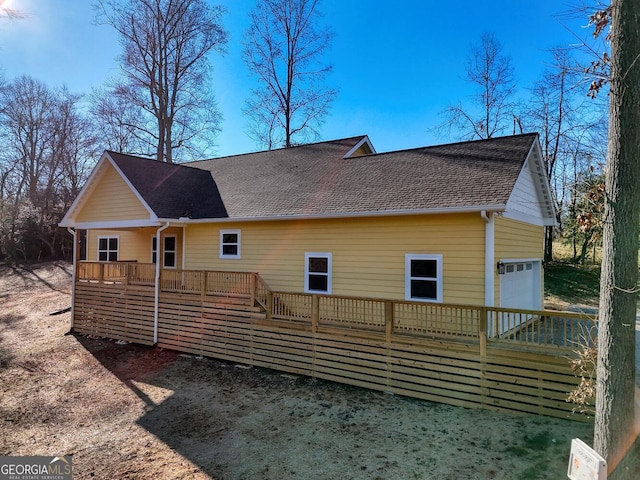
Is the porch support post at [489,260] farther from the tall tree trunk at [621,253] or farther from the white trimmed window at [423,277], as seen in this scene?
the tall tree trunk at [621,253]

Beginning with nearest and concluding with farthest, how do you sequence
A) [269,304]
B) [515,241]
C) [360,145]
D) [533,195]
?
[269,304], [515,241], [533,195], [360,145]

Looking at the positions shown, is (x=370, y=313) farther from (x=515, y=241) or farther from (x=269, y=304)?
(x=515, y=241)

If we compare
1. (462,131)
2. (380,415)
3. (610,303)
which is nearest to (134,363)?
(380,415)

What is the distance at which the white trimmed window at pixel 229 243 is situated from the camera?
11.2m

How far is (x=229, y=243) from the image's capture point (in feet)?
37.3

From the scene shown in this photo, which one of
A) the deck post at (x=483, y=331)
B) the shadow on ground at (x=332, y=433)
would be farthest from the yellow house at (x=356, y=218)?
the shadow on ground at (x=332, y=433)

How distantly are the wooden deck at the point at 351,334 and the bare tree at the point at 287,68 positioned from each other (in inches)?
624

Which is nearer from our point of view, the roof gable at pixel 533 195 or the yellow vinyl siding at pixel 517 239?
the yellow vinyl siding at pixel 517 239

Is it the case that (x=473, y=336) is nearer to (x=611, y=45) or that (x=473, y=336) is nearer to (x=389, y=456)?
(x=389, y=456)

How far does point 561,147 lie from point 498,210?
19.9 m

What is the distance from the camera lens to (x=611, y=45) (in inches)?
149
